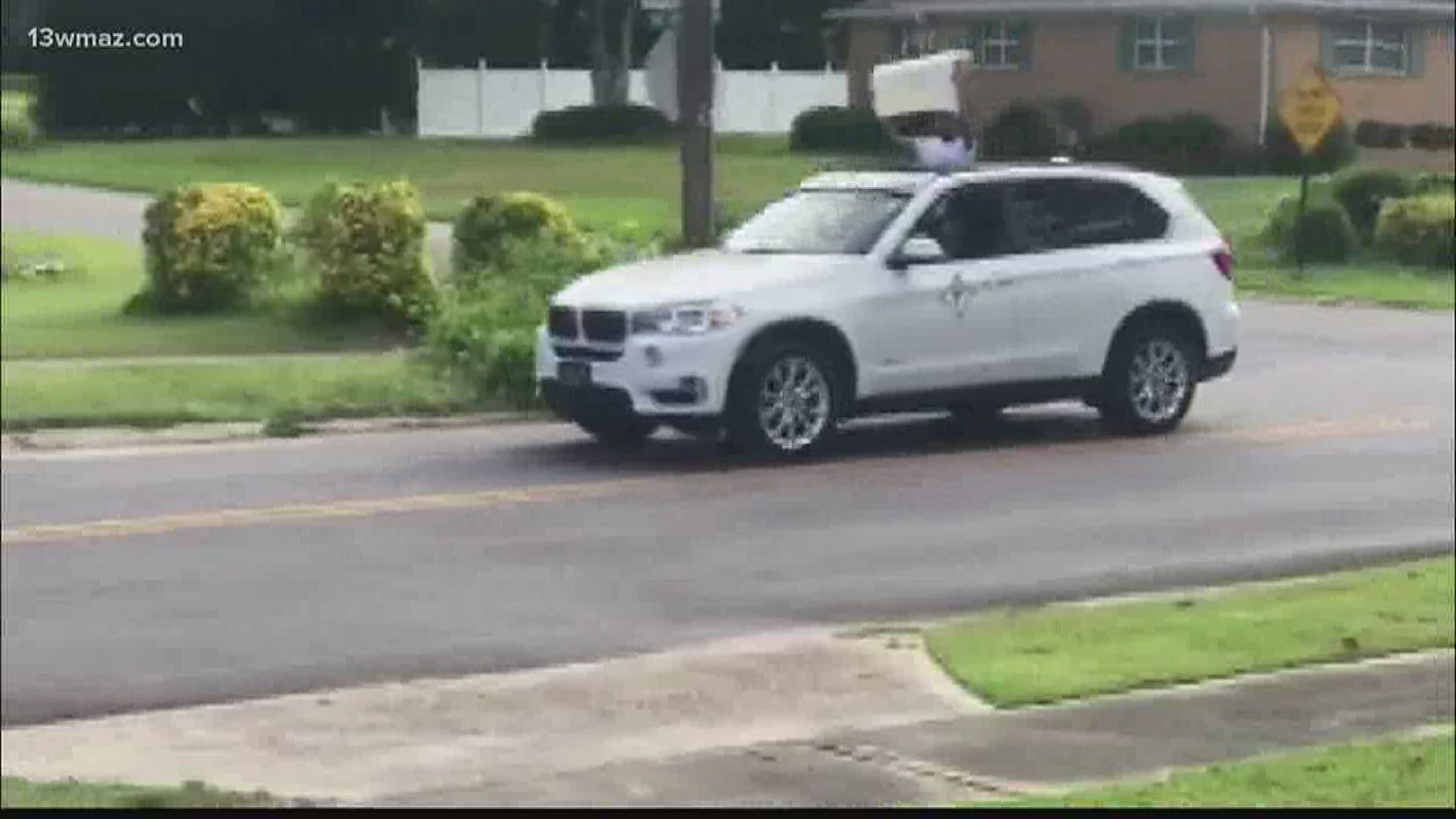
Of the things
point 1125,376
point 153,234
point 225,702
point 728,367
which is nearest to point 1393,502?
point 728,367

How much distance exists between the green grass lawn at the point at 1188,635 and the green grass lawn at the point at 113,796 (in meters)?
3.06

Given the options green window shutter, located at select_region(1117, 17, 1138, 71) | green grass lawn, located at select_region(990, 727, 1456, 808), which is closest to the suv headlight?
green grass lawn, located at select_region(990, 727, 1456, 808)

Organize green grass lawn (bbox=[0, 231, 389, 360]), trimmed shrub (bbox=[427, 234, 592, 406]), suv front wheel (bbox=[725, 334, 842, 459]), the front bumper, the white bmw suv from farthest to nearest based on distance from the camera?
1. green grass lawn (bbox=[0, 231, 389, 360])
2. trimmed shrub (bbox=[427, 234, 592, 406])
3. the front bumper
4. suv front wheel (bbox=[725, 334, 842, 459])
5. the white bmw suv

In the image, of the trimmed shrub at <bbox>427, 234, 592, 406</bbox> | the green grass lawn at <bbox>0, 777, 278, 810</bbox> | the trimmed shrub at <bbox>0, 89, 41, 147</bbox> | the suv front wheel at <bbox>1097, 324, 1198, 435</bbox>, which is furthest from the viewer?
the trimmed shrub at <bbox>427, 234, 592, 406</bbox>

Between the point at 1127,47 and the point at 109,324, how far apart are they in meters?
18.7

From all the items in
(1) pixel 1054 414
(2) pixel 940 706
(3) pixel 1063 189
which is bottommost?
(2) pixel 940 706

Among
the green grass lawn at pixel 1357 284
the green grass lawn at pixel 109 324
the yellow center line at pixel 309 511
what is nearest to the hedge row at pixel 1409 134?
the green grass lawn at pixel 1357 284

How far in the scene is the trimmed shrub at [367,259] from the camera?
1875 centimetres

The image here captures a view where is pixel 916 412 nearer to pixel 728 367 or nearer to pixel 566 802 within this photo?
pixel 728 367

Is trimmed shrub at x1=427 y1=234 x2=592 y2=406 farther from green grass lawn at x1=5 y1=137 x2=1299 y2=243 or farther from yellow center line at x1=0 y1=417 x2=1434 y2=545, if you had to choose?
green grass lawn at x1=5 y1=137 x2=1299 y2=243

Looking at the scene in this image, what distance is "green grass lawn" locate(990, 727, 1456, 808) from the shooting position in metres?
7.88

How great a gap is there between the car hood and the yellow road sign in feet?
4.12

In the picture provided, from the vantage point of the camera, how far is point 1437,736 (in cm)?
903

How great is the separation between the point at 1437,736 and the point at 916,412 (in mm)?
3020
